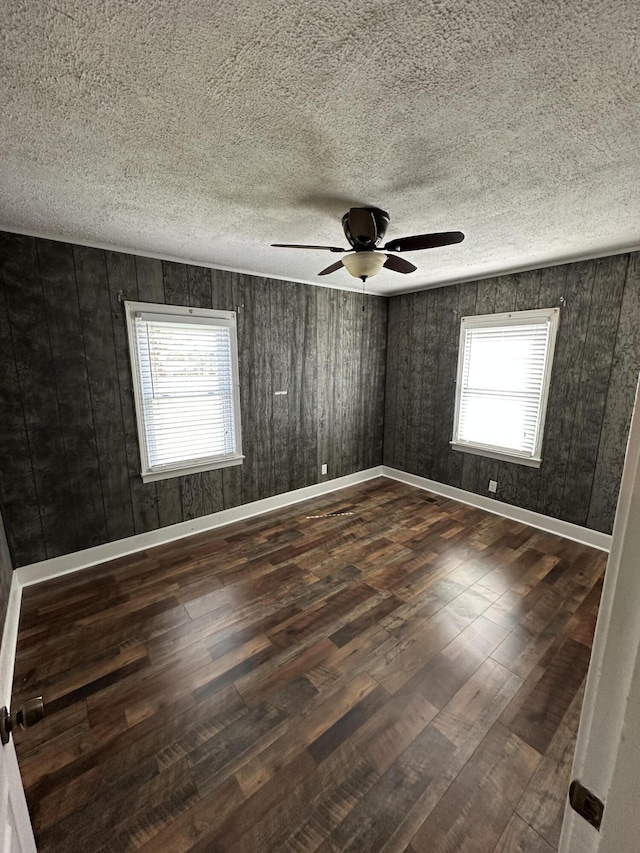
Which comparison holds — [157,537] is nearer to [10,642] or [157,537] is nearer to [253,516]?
[253,516]

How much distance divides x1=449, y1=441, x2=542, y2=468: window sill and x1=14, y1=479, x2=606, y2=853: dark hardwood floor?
86cm

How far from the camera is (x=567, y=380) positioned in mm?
3115

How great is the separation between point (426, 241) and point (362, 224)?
1.18 ft

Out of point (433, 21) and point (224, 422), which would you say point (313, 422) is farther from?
point (433, 21)

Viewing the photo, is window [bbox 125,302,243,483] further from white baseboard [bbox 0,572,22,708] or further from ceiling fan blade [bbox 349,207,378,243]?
ceiling fan blade [bbox 349,207,378,243]

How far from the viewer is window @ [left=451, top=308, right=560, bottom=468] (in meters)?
3.28

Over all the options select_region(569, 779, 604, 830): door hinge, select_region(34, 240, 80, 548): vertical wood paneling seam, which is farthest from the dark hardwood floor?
select_region(569, 779, 604, 830): door hinge

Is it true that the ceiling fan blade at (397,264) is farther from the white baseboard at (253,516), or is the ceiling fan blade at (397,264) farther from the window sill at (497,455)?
the white baseboard at (253,516)

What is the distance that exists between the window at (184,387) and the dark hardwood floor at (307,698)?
874mm

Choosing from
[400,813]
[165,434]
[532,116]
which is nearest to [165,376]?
[165,434]

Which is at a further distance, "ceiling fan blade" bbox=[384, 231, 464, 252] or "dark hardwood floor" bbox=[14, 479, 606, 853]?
"ceiling fan blade" bbox=[384, 231, 464, 252]

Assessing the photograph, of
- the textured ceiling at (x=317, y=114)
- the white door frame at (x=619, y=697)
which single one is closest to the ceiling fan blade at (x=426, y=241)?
the textured ceiling at (x=317, y=114)

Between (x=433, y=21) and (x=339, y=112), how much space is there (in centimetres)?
40

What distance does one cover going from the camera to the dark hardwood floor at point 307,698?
1232 mm
